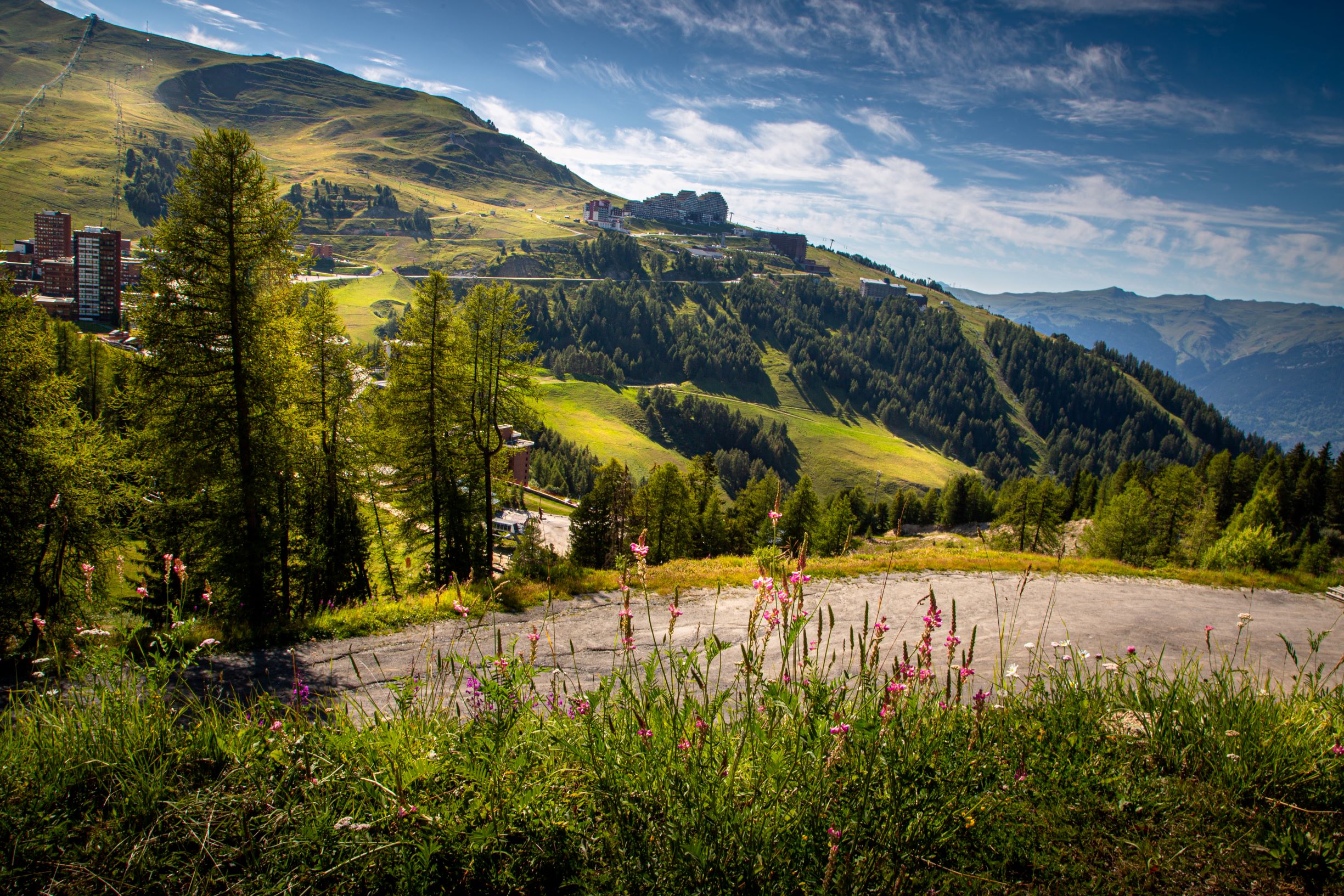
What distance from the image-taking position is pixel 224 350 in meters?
16.2

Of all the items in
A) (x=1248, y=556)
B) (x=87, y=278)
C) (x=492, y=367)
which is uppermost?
(x=87, y=278)

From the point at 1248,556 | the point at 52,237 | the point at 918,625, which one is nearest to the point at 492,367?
the point at 918,625

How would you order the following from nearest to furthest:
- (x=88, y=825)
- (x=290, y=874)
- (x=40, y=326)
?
(x=290, y=874) → (x=88, y=825) → (x=40, y=326)

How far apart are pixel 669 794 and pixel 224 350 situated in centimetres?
1818

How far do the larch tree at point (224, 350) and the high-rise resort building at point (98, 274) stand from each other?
14721 cm

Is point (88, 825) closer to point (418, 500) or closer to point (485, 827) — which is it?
point (485, 827)

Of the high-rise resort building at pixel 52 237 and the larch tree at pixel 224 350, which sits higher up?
the high-rise resort building at pixel 52 237

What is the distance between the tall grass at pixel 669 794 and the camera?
8.80 ft

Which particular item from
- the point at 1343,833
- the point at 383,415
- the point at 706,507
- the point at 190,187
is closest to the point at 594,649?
the point at 1343,833

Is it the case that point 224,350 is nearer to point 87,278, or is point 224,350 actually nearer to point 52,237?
point 87,278

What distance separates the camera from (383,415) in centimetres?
2341

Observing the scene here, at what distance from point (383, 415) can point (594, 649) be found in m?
17.1

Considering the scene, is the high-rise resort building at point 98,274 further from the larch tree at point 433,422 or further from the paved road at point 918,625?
the paved road at point 918,625

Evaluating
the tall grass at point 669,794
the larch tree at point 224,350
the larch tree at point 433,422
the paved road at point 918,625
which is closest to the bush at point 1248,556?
the paved road at point 918,625
